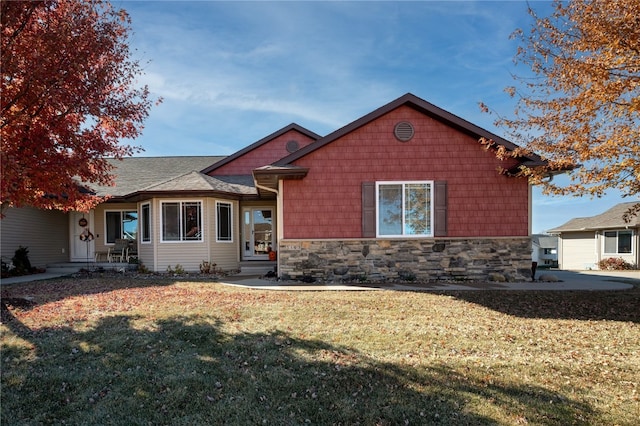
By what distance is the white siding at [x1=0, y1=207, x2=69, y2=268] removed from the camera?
1353cm

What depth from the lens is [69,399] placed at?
3725mm

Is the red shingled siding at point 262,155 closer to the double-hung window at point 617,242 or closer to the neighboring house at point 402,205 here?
the neighboring house at point 402,205

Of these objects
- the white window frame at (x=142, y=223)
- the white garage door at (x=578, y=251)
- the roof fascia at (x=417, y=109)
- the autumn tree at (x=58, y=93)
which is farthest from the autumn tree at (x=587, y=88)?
the white garage door at (x=578, y=251)

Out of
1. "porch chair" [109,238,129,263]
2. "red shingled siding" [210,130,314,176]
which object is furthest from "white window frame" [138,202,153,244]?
"red shingled siding" [210,130,314,176]

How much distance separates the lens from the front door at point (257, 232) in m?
15.6

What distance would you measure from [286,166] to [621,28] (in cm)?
758

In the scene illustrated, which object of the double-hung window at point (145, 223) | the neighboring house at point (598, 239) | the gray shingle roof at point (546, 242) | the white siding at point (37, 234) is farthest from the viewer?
the gray shingle roof at point (546, 242)

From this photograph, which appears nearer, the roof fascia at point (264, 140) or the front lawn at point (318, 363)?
the front lawn at point (318, 363)

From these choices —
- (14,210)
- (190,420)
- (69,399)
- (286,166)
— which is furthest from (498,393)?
(14,210)

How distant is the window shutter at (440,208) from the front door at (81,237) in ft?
45.5

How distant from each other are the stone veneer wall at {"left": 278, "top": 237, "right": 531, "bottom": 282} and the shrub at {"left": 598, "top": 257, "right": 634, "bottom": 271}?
14314 mm

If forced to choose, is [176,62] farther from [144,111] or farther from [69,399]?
[69,399]

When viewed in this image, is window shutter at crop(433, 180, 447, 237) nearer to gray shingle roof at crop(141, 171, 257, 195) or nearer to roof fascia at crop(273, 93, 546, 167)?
roof fascia at crop(273, 93, 546, 167)

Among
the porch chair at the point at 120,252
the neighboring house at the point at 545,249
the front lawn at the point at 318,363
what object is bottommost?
the neighboring house at the point at 545,249
